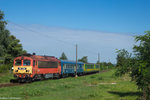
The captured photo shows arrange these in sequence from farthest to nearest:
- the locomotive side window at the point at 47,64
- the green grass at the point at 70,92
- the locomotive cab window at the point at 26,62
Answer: the locomotive side window at the point at 47,64 → the locomotive cab window at the point at 26,62 → the green grass at the point at 70,92

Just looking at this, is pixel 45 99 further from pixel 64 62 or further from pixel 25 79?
pixel 64 62

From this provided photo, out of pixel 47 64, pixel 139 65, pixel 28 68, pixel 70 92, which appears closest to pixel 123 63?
pixel 139 65

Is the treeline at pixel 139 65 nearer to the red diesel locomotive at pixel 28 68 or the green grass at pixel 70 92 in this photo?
the green grass at pixel 70 92

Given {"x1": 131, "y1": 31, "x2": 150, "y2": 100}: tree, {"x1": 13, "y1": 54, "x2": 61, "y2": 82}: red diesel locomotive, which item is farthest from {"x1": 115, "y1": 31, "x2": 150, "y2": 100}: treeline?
{"x1": 13, "y1": 54, "x2": 61, "y2": 82}: red diesel locomotive

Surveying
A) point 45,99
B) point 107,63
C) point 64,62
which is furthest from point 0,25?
point 107,63

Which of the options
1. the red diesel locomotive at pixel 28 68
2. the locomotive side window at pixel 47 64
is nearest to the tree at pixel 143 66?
the red diesel locomotive at pixel 28 68

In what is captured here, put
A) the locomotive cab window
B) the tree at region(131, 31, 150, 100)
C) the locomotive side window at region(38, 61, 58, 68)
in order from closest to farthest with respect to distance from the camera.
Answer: the tree at region(131, 31, 150, 100) → the locomotive cab window → the locomotive side window at region(38, 61, 58, 68)

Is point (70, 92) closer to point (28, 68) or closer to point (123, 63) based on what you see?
point (123, 63)

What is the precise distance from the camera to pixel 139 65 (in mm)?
12219

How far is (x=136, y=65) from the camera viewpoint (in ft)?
40.9

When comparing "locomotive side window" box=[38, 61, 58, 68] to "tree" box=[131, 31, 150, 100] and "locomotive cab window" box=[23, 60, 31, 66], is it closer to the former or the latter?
"locomotive cab window" box=[23, 60, 31, 66]

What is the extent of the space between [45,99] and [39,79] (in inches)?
682

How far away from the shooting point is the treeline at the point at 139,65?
11867mm

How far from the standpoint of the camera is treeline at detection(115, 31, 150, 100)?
11.9 metres
